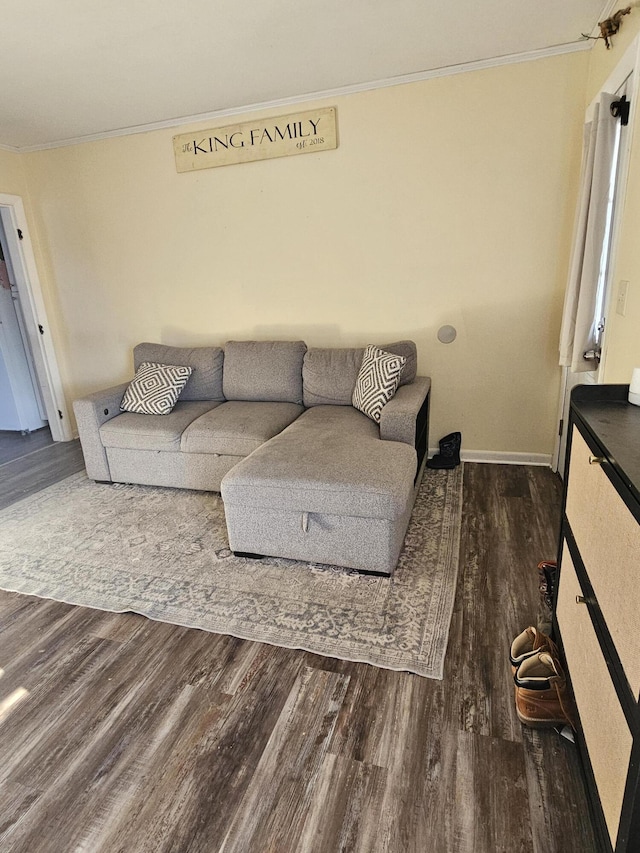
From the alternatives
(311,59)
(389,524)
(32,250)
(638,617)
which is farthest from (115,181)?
(638,617)

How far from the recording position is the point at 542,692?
4.55 ft

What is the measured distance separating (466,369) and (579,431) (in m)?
1.97

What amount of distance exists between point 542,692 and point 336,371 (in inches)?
86.4

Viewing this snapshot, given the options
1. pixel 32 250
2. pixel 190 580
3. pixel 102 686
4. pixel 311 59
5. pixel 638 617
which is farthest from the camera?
pixel 32 250

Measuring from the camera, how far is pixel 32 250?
402cm

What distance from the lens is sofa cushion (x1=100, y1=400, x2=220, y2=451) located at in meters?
3.03

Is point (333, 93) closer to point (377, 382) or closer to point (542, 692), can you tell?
point (377, 382)

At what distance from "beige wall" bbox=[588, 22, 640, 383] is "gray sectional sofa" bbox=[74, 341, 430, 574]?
0.94m

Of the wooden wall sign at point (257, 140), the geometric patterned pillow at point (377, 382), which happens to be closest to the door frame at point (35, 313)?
the wooden wall sign at point (257, 140)

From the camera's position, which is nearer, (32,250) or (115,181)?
(115,181)

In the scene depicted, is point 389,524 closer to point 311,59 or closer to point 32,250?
point 311,59

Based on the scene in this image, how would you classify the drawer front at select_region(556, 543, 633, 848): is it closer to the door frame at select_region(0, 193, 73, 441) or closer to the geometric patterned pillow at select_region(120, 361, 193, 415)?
the geometric patterned pillow at select_region(120, 361, 193, 415)

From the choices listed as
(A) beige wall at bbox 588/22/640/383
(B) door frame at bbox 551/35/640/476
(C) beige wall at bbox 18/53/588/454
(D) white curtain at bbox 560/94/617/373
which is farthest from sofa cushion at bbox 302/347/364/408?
(A) beige wall at bbox 588/22/640/383

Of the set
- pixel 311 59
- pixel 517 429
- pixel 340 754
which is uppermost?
pixel 311 59
